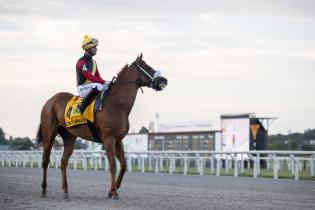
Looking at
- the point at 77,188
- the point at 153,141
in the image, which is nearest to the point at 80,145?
the point at 153,141

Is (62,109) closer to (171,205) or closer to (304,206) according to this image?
(171,205)

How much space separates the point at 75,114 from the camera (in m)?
12.7

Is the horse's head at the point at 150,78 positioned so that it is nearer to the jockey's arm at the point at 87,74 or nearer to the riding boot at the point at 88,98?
the jockey's arm at the point at 87,74

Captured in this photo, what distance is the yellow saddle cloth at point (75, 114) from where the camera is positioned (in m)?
12.4

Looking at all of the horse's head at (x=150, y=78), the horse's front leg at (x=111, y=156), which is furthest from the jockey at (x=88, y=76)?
the horse's front leg at (x=111, y=156)

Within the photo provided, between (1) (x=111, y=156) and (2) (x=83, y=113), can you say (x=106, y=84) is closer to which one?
(2) (x=83, y=113)

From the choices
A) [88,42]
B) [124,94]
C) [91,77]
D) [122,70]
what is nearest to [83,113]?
[91,77]

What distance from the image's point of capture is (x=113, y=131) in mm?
12102

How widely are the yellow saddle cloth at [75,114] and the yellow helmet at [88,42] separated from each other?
85 cm

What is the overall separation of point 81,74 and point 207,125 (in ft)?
123

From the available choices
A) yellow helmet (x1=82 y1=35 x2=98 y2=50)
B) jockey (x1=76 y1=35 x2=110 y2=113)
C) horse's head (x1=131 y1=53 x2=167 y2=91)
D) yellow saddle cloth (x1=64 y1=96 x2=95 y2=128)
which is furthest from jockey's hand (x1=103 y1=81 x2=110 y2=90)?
yellow helmet (x1=82 y1=35 x2=98 y2=50)

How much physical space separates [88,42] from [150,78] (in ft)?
3.80

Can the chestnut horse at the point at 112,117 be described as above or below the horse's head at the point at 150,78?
below

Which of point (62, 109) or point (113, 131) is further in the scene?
point (62, 109)
